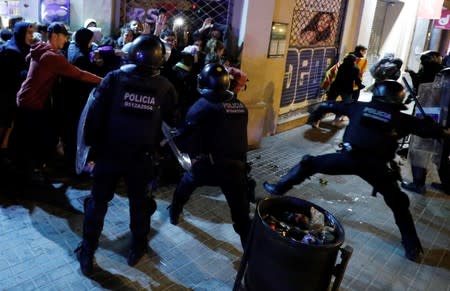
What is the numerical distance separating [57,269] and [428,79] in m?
7.22

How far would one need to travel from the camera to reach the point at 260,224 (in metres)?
3.16

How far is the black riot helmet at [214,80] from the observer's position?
4090 mm

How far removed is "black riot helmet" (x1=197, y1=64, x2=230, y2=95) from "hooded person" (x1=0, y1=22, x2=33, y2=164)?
2.47m

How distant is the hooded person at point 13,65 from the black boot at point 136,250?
2687mm

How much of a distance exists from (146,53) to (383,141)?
2727 millimetres

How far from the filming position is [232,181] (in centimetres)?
405

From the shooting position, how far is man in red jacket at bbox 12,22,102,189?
465cm

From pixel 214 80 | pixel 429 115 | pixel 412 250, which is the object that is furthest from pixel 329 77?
pixel 214 80

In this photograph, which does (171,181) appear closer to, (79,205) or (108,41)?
(79,205)

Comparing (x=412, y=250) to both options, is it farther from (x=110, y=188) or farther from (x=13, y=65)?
(x=13, y=65)

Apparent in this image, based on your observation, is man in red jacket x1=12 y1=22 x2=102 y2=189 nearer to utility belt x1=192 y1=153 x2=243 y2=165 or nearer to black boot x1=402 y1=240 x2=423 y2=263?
utility belt x1=192 y1=153 x2=243 y2=165

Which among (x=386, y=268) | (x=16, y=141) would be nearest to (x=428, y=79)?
(x=386, y=268)

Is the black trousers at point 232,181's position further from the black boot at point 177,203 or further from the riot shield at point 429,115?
the riot shield at point 429,115

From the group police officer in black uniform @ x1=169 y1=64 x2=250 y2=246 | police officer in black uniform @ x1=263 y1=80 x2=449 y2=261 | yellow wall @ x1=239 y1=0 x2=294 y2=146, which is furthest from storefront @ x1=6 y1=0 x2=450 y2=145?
police officer in black uniform @ x1=169 y1=64 x2=250 y2=246
